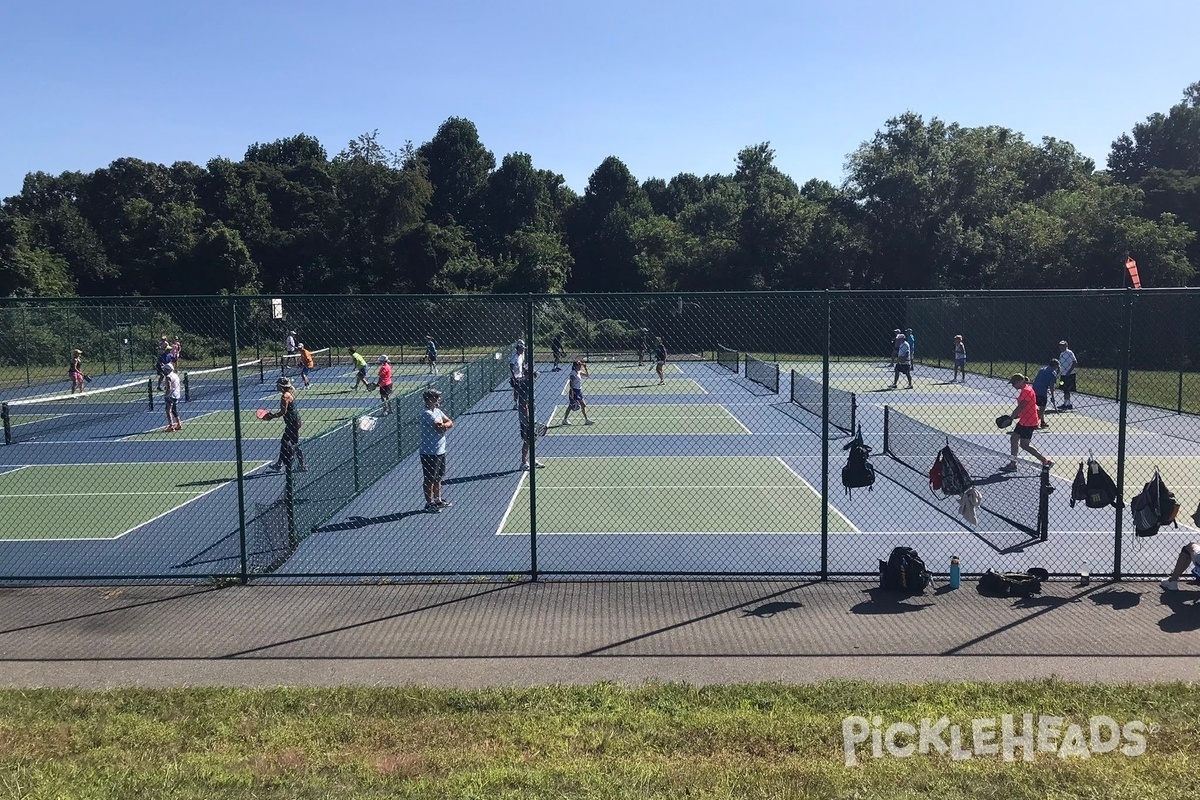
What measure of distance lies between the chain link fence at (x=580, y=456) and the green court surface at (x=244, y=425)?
0.52 ft

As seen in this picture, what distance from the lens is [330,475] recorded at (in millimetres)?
12812

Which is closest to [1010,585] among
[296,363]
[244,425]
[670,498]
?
[670,498]

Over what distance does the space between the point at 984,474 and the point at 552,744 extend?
11701mm

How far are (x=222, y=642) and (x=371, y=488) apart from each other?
22.9 ft

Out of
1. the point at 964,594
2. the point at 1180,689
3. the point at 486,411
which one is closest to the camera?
the point at 1180,689

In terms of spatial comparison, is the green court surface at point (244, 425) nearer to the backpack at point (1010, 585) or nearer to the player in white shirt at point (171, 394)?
the player in white shirt at point (171, 394)

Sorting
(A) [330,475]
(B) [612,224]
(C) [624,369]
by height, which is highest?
(B) [612,224]

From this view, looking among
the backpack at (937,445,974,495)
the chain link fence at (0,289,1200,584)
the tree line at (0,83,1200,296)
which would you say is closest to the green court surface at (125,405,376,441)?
the chain link fence at (0,289,1200,584)

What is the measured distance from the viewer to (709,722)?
6.18 metres

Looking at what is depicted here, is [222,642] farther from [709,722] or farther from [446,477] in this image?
[446,477]

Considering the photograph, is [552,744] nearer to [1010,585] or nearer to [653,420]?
[1010,585]

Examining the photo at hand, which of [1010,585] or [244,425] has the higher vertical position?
[1010,585]

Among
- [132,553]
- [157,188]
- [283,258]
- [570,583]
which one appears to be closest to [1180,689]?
[570,583]

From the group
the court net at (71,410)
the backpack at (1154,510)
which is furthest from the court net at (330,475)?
the court net at (71,410)
